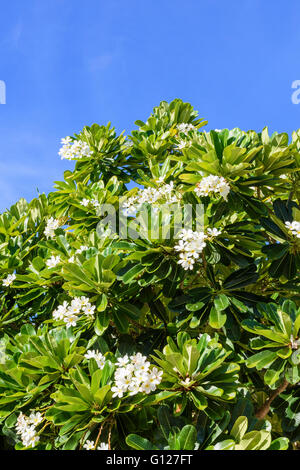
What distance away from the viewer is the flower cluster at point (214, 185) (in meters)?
2.60

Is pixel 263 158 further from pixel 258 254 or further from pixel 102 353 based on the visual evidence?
pixel 102 353

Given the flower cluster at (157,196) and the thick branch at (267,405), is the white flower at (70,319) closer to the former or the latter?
the flower cluster at (157,196)

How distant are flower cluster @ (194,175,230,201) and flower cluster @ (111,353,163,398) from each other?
1.07m

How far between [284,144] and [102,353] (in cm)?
185

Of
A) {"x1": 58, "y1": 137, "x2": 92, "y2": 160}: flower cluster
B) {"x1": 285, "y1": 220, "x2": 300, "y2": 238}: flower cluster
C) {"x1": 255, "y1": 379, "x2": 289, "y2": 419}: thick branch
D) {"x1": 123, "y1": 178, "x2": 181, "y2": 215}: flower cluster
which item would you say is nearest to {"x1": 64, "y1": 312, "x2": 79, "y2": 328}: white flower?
{"x1": 123, "y1": 178, "x2": 181, "y2": 215}: flower cluster

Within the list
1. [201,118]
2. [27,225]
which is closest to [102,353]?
[27,225]

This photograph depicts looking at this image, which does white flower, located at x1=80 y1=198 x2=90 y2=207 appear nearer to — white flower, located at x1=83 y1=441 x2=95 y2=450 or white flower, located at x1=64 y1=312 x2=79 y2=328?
white flower, located at x1=64 y1=312 x2=79 y2=328

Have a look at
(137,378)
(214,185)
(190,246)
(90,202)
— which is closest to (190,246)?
(190,246)

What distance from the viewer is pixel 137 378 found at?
218 cm

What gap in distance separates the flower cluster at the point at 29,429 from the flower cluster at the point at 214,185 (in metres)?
1.66

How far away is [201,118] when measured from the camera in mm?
4980

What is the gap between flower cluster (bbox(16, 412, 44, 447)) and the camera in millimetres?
2473

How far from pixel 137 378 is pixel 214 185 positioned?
1.20 m

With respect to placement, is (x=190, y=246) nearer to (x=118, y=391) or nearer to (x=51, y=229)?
(x=118, y=391)
